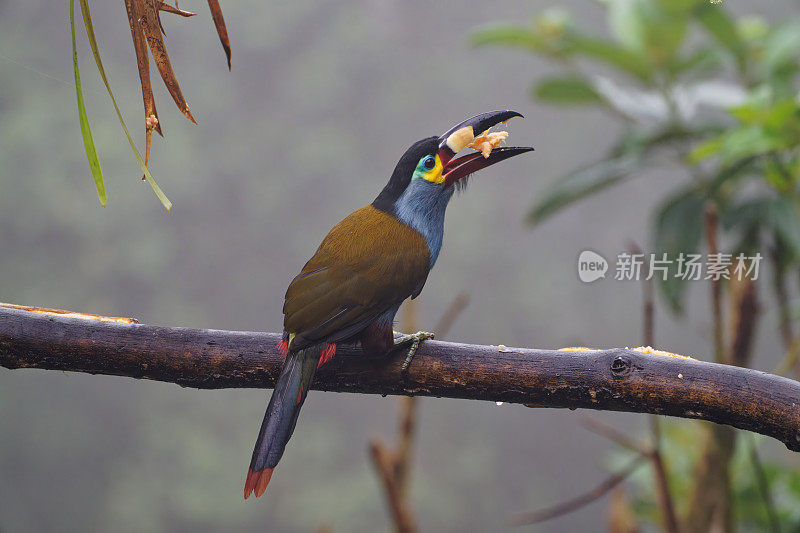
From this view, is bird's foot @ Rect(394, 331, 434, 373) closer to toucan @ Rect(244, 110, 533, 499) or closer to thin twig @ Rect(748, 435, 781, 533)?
toucan @ Rect(244, 110, 533, 499)

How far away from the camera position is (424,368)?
3.51ft

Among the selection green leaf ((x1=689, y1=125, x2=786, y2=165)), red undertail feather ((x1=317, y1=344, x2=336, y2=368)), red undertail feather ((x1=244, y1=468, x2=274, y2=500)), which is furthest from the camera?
green leaf ((x1=689, y1=125, x2=786, y2=165))

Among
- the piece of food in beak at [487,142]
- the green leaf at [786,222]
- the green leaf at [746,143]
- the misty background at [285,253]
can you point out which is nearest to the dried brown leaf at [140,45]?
the piece of food in beak at [487,142]

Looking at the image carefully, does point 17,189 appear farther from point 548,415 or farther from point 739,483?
point 548,415

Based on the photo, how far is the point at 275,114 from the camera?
3.97m

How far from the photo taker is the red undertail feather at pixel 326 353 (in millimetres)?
1028

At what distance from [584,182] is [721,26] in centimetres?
66

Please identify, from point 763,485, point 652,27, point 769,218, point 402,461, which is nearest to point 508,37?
point 652,27

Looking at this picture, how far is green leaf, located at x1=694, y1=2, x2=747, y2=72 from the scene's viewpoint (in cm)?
226

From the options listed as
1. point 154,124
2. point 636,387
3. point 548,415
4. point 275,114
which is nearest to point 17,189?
point 275,114

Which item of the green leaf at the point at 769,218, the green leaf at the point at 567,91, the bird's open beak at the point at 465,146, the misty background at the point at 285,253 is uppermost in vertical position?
the green leaf at the point at 567,91

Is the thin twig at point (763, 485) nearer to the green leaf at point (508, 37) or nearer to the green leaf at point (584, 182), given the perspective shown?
the green leaf at point (584, 182)

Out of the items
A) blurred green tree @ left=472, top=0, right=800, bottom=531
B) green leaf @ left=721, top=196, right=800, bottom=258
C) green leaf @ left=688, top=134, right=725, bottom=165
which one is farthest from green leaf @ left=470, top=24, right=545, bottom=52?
green leaf @ left=721, top=196, right=800, bottom=258

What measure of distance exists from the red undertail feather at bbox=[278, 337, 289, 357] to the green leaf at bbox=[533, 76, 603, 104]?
5.67 feet
